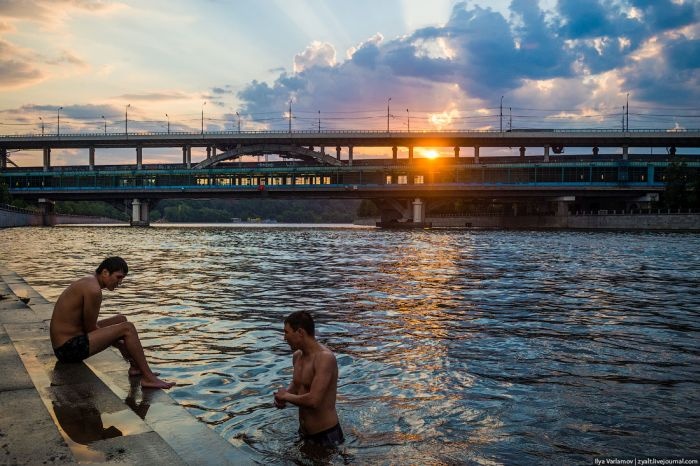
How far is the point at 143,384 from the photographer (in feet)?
25.6

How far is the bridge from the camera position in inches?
4306

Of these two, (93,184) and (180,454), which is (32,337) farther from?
(93,184)

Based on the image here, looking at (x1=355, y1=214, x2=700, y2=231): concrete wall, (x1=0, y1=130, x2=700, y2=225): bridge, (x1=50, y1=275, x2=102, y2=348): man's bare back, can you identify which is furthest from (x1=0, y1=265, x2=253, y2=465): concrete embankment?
(x1=0, y1=130, x2=700, y2=225): bridge

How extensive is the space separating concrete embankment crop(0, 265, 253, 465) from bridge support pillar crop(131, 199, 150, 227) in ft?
402

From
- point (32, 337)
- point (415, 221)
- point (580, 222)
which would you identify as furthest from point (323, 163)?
point (32, 337)

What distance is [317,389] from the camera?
6.30 metres

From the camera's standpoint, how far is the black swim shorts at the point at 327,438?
648cm

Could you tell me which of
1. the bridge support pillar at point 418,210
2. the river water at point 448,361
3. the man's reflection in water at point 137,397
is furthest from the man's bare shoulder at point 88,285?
the bridge support pillar at point 418,210

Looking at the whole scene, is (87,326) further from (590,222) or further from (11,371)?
(590,222)

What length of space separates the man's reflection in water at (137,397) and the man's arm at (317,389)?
167 cm

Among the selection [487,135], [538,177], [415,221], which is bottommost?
[415,221]

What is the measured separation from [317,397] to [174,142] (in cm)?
12102

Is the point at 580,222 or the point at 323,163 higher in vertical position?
the point at 323,163

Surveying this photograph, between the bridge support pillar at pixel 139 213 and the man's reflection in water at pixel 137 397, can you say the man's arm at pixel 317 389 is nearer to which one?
the man's reflection in water at pixel 137 397
